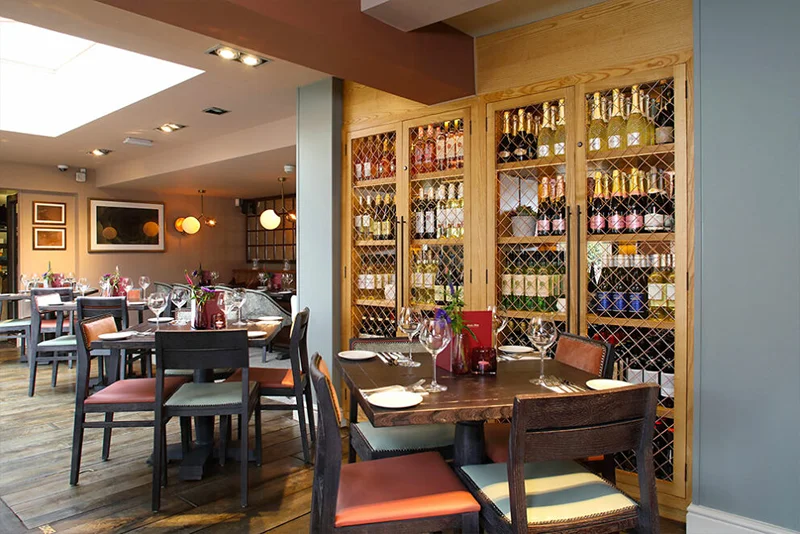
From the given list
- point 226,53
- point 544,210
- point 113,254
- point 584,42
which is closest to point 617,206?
point 544,210

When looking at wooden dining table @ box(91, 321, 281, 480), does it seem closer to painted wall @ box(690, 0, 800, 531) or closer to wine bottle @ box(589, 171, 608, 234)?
wine bottle @ box(589, 171, 608, 234)

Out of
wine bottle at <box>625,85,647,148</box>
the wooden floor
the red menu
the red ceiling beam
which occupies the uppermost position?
the red ceiling beam

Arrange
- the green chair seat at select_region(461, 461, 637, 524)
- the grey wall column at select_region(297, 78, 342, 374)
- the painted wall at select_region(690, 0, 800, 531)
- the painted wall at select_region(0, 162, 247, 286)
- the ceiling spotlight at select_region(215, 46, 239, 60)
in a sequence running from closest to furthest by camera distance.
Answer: the green chair seat at select_region(461, 461, 637, 524)
the painted wall at select_region(690, 0, 800, 531)
the ceiling spotlight at select_region(215, 46, 239, 60)
the grey wall column at select_region(297, 78, 342, 374)
the painted wall at select_region(0, 162, 247, 286)

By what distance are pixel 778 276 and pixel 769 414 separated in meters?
0.60

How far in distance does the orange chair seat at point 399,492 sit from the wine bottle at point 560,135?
78.5 inches

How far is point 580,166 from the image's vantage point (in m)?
2.99

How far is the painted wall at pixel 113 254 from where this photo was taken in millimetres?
8203

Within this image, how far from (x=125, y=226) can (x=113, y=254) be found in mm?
533

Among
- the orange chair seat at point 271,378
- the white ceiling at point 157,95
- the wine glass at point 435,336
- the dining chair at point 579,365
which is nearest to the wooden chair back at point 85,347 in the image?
the orange chair seat at point 271,378

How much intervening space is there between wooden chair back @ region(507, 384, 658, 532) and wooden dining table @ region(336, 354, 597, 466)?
0.25m

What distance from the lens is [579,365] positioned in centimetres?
245

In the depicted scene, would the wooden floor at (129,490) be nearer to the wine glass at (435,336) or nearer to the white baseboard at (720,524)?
the white baseboard at (720,524)

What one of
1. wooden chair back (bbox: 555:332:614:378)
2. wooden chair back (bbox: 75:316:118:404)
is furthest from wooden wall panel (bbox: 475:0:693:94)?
wooden chair back (bbox: 75:316:118:404)

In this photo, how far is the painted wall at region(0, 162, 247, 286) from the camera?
820cm
